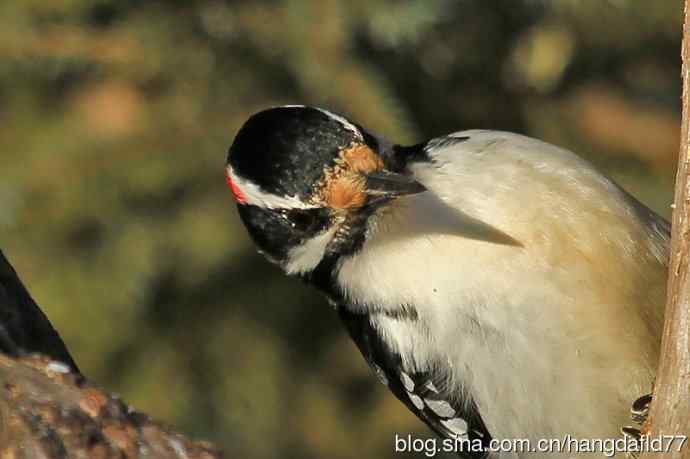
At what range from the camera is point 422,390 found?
2982 millimetres

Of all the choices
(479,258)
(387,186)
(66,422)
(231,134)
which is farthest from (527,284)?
(231,134)

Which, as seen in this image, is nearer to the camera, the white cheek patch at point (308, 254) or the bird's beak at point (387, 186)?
the bird's beak at point (387, 186)

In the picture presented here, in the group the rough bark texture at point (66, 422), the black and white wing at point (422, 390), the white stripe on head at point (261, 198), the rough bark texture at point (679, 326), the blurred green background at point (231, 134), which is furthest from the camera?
the blurred green background at point (231, 134)

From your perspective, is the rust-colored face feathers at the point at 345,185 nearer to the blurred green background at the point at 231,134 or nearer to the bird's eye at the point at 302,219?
the bird's eye at the point at 302,219

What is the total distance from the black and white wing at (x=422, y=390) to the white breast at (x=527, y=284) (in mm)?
66

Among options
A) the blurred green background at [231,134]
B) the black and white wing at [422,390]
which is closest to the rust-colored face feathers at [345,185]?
the black and white wing at [422,390]

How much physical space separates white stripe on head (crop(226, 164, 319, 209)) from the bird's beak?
4.8 inches

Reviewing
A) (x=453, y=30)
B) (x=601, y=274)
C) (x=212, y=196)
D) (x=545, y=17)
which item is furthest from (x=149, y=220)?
(x=601, y=274)

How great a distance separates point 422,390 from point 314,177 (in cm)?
53

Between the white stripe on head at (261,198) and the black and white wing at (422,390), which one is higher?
the white stripe on head at (261,198)

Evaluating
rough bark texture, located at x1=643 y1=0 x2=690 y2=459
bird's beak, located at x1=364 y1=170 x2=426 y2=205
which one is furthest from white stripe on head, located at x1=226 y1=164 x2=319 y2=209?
rough bark texture, located at x1=643 y1=0 x2=690 y2=459

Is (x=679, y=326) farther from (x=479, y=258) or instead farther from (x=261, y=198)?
(x=261, y=198)

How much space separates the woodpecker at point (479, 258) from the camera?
8.84 ft

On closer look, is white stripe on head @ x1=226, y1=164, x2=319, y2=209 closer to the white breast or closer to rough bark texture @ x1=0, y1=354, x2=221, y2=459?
the white breast
